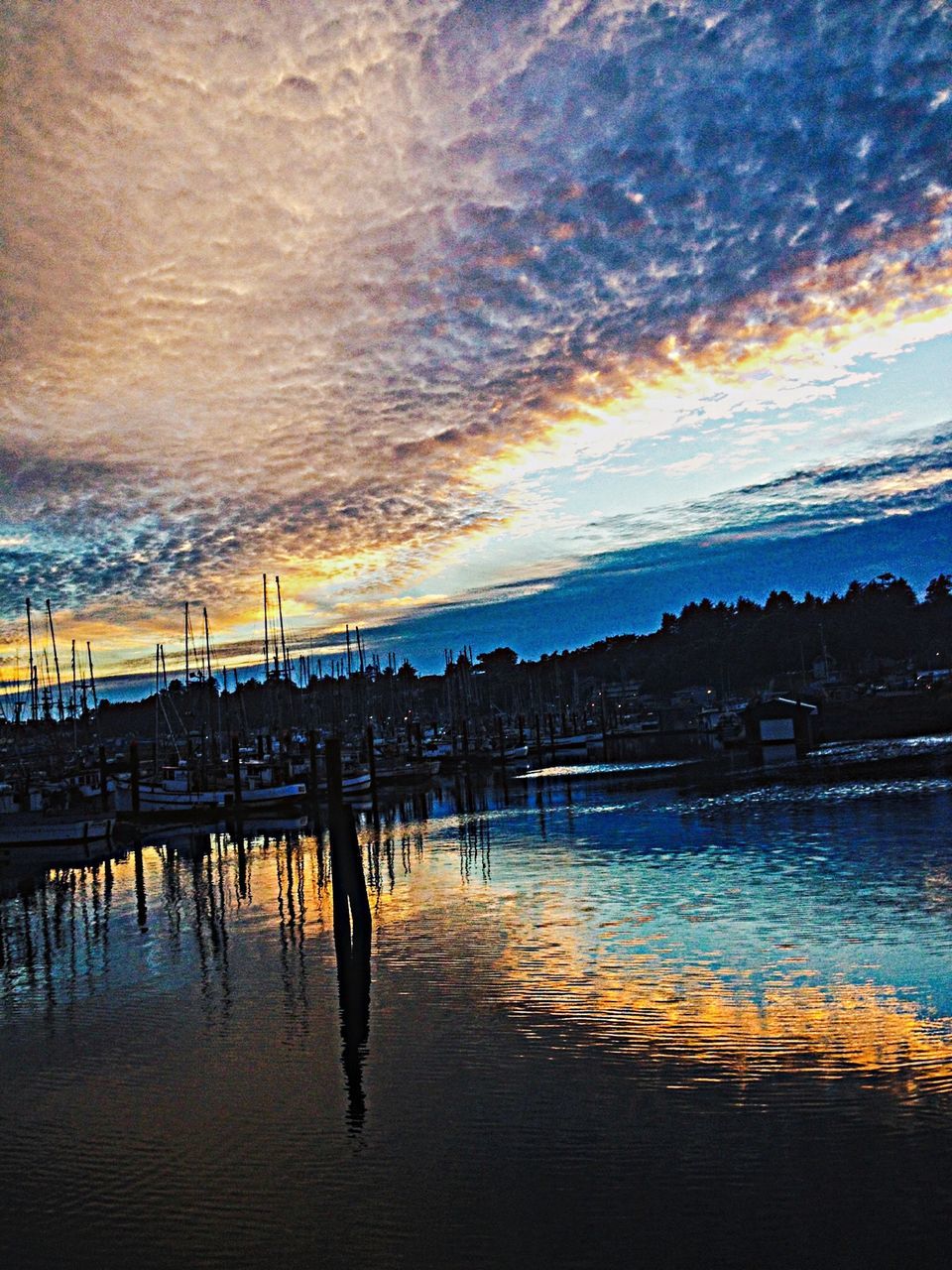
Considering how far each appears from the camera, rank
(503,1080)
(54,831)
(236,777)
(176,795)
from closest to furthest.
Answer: (503,1080) < (54,831) < (236,777) < (176,795)

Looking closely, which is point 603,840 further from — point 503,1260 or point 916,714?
point 916,714

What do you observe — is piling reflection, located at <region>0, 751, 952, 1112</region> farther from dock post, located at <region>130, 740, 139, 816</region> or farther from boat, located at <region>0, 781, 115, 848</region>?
dock post, located at <region>130, 740, 139, 816</region>

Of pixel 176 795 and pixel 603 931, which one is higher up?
pixel 176 795

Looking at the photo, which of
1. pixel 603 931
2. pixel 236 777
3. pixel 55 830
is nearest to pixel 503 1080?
pixel 603 931

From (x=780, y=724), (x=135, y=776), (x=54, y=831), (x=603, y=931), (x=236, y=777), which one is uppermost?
(x=135, y=776)

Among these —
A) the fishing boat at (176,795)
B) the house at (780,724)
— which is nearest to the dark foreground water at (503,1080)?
the fishing boat at (176,795)

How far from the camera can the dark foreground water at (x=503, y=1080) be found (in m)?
9.38

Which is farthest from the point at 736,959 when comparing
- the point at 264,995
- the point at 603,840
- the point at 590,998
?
the point at 603,840

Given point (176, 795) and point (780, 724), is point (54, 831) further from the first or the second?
point (780, 724)

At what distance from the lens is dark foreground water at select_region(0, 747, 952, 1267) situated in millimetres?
9375

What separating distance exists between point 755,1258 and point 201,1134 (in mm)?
6610

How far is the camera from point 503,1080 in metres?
13.0

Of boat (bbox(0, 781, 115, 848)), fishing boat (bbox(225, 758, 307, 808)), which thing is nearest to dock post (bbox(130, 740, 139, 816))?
fishing boat (bbox(225, 758, 307, 808))

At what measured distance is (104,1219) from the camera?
10086 millimetres
